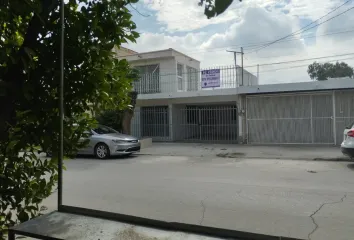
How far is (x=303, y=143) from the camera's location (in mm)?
17266

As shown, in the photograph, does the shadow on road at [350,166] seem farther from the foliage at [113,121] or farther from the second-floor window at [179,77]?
the foliage at [113,121]

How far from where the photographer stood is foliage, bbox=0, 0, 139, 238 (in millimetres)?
2754

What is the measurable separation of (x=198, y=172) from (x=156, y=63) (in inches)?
548

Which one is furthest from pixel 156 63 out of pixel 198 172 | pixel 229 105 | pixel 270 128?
Result: pixel 198 172

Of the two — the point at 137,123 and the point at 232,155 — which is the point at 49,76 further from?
the point at 137,123

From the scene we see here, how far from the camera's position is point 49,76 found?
9.32ft

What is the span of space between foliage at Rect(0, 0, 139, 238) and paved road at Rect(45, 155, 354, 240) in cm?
300

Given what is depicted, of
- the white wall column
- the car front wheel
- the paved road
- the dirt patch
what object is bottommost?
the paved road

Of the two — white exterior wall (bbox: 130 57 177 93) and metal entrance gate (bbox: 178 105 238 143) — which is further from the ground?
white exterior wall (bbox: 130 57 177 93)

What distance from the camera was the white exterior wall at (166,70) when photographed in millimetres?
21312

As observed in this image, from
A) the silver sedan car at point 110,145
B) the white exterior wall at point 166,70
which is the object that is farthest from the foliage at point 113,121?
the silver sedan car at point 110,145

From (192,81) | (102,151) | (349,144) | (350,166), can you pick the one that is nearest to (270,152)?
(350,166)

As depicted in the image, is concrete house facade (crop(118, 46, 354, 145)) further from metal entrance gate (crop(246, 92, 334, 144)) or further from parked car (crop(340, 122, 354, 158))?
parked car (crop(340, 122, 354, 158))

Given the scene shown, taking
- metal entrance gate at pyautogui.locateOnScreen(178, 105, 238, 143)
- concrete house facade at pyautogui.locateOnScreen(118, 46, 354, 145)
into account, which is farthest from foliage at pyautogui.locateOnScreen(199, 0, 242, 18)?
metal entrance gate at pyautogui.locateOnScreen(178, 105, 238, 143)
